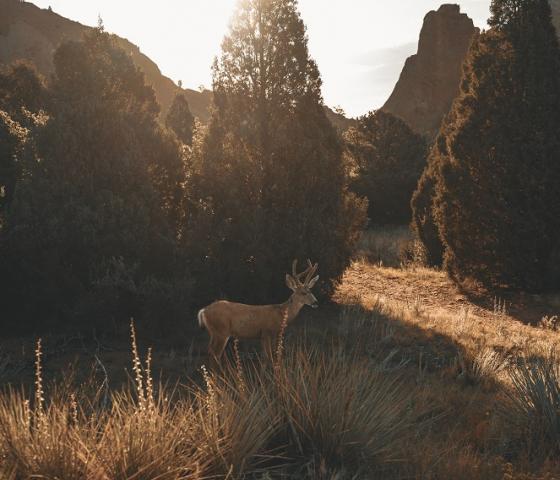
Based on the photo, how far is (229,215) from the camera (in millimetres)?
10977

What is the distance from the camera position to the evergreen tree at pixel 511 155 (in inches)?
548

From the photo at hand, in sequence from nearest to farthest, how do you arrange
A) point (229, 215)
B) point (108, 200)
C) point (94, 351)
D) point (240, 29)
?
point (94, 351)
point (108, 200)
point (229, 215)
point (240, 29)

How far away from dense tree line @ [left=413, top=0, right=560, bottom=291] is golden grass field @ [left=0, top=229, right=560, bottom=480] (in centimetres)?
524

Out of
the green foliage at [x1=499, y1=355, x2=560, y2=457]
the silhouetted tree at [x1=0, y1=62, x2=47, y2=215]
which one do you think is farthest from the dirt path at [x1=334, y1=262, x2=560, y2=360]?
the silhouetted tree at [x1=0, y1=62, x2=47, y2=215]

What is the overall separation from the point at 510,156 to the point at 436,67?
67.1m

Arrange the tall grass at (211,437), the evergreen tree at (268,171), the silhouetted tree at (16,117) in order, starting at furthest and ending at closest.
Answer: the silhouetted tree at (16,117) → the evergreen tree at (268,171) → the tall grass at (211,437)

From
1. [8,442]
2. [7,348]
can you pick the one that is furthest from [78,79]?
[8,442]

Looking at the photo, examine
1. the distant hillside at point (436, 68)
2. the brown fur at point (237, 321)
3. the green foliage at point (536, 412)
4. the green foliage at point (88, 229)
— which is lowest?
the green foliage at point (536, 412)

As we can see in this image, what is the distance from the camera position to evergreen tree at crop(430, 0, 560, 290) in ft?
45.7

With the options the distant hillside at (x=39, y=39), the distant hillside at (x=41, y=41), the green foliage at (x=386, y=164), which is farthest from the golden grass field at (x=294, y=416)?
the distant hillside at (x=41, y=41)

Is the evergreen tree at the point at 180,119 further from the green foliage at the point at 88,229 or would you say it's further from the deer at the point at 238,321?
the deer at the point at 238,321

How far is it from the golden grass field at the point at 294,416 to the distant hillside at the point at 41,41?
202 feet

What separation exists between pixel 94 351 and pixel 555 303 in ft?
37.6

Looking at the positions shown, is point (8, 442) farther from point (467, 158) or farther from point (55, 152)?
point (467, 158)
